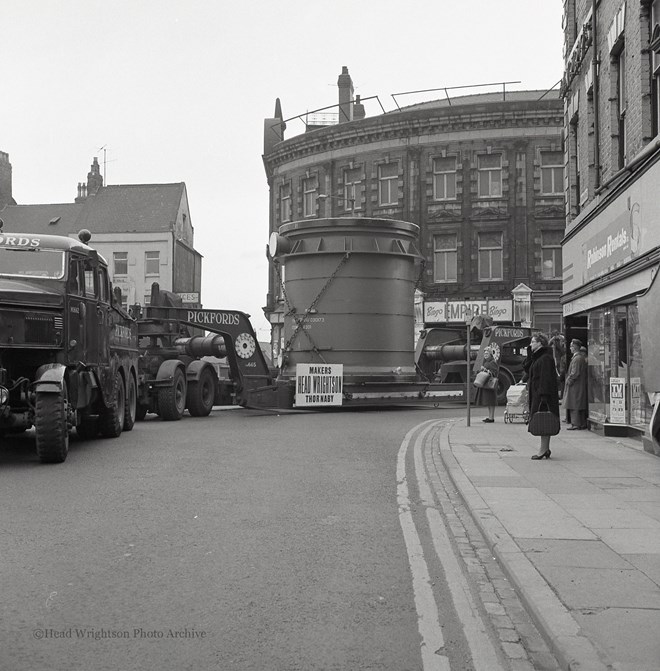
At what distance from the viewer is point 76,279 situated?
13109mm

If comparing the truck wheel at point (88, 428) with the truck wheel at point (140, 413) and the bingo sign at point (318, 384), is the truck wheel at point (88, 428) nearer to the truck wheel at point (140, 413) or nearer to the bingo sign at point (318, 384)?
the truck wheel at point (140, 413)

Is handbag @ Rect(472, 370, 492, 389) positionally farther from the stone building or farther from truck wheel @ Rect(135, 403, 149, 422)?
the stone building

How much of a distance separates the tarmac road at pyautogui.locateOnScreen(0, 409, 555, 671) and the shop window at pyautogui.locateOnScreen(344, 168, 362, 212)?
112ft

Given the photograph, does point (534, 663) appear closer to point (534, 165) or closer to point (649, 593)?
point (649, 593)

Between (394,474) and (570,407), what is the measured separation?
8.14 metres

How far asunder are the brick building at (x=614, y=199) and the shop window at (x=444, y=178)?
71.1 feet

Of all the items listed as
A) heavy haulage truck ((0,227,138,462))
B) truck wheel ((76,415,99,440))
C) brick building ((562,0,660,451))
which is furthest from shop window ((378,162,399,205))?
truck wheel ((76,415,99,440))

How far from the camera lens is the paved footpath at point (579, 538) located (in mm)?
4707

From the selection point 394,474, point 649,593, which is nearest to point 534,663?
point 649,593

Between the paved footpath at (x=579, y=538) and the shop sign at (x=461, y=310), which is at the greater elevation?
the shop sign at (x=461, y=310)

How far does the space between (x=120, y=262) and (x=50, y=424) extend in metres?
47.3

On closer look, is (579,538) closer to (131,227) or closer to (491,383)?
(491,383)

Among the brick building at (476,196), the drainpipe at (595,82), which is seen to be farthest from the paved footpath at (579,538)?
the brick building at (476,196)

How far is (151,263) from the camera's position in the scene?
57469 millimetres
